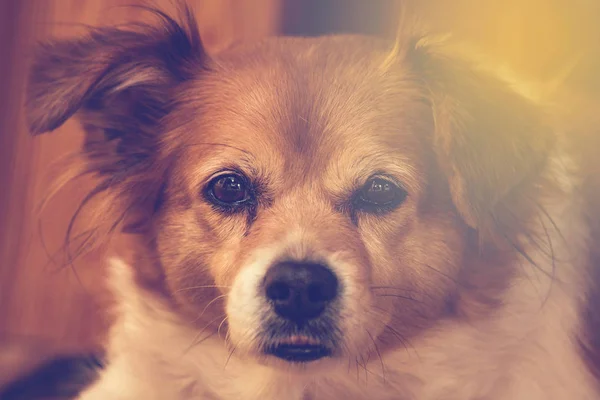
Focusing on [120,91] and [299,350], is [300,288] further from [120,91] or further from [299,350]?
[120,91]

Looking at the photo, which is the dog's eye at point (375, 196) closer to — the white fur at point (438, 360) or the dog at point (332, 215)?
the dog at point (332, 215)

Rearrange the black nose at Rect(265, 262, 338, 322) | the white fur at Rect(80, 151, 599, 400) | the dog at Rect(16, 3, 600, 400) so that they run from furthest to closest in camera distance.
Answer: the white fur at Rect(80, 151, 599, 400)
the dog at Rect(16, 3, 600, 400)
the black nose at Rect(265, 262, 338, 322)

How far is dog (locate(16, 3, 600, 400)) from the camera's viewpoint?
131cm

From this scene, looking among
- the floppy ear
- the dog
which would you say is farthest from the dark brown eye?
the floppy ear

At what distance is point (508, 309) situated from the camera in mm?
1449

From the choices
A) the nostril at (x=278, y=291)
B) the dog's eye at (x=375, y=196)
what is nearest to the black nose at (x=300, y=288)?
the nostril at (x=278, y=291)

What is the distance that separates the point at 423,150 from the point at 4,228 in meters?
1.03

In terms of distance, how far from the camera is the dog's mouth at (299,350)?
50.8 inches

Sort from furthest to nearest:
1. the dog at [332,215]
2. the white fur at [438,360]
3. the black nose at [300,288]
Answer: the white fur at [438,360]
the dog at [332,215]
the black nose at [300,288]

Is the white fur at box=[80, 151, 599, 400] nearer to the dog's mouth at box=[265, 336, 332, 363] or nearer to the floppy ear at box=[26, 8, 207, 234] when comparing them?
the dog's mouth at box=[265, 336, 332, 363]

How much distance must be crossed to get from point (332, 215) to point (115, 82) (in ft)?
1.73

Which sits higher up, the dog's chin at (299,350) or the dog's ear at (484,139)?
the dog's ear at (484,139)

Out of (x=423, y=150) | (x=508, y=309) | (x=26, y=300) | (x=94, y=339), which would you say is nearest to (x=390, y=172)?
(x=423, y=150)

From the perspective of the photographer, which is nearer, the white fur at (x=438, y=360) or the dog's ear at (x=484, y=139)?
the dog's ear at (x=484, y=139)
